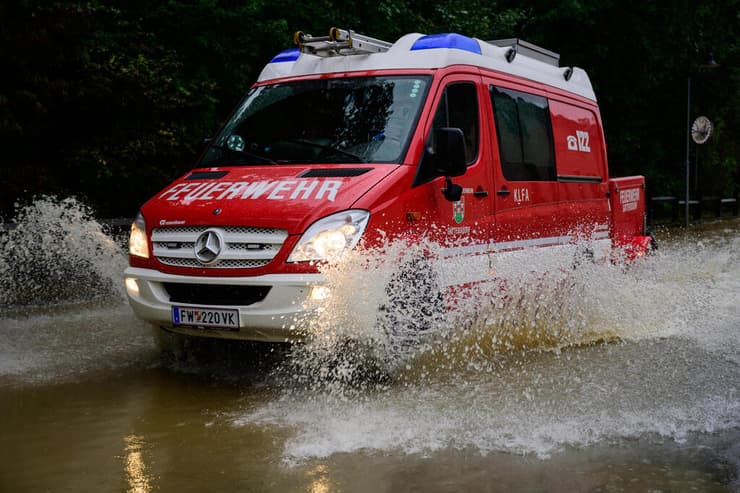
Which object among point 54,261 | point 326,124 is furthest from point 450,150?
point 54,261

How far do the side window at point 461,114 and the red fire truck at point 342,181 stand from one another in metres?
0.01

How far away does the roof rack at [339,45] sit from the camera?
24.6 feet

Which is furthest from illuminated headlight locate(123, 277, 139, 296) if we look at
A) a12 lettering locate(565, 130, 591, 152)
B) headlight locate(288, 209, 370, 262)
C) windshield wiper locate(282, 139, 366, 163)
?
a12 lettering locate(565, 130, 591, 152)

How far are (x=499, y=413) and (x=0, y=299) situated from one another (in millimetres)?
7503

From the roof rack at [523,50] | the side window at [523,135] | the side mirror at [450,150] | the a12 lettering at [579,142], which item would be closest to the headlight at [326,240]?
the side mirror at [450,150]

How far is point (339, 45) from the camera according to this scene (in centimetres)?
765

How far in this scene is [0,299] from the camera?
1082 centimetres

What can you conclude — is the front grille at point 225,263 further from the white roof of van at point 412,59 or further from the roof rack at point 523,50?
the roof rack at point 523,50

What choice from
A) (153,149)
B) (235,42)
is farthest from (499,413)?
(235,42)

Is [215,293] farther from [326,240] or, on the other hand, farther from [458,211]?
[458,211]

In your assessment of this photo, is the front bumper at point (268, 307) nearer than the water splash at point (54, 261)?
Yes

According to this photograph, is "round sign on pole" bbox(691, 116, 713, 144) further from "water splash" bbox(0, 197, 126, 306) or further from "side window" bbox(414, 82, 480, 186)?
"side window" bbox(414, 82, 480, 186)

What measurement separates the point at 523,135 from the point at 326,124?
83.7 inches

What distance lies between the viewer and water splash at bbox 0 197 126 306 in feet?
37.0
